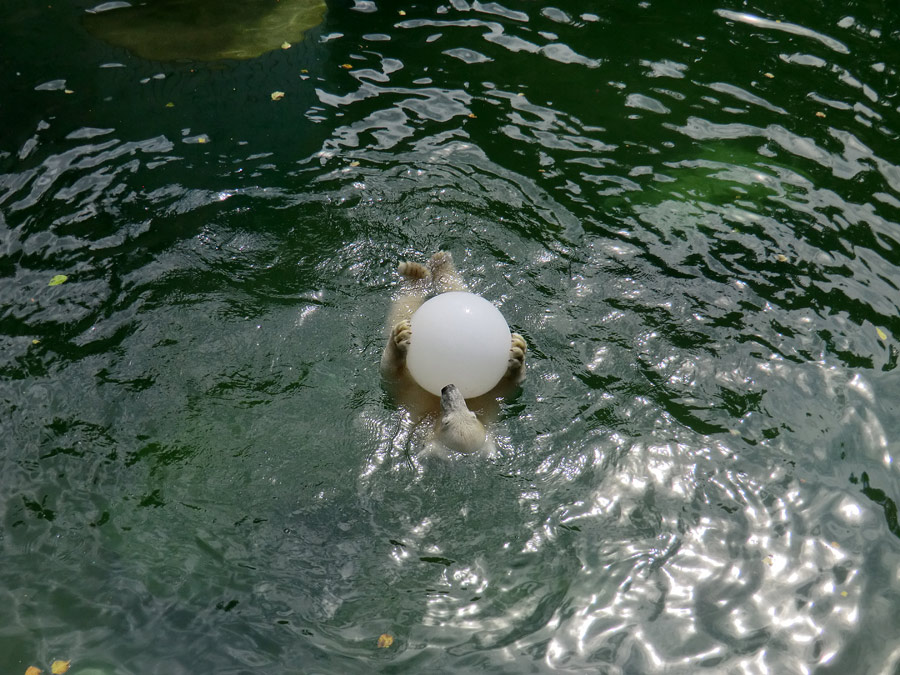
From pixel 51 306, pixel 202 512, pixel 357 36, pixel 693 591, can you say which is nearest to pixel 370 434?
pixel 202 512

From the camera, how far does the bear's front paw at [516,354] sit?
539cm

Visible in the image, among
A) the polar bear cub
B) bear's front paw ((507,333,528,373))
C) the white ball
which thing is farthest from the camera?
bear's front paw ((507,333,528,373))

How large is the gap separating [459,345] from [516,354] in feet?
1.77

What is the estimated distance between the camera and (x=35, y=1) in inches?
430

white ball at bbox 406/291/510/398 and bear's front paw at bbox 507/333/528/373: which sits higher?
white ball at bbox 406/291/510/398

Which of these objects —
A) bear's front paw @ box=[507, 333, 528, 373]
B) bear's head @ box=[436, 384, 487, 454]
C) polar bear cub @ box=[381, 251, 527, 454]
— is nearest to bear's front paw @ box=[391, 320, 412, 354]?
polar bear cub @ box=[381, 251, 527, 454]

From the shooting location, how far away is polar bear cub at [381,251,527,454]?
5.18 metres

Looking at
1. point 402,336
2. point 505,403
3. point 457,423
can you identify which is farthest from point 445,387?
point 505,403

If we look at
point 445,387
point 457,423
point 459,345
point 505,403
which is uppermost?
point 459,345

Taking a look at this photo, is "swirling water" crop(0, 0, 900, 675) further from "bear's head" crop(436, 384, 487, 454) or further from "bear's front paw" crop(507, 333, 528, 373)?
"bear's front paw" crop(507, 333, 528, 373)

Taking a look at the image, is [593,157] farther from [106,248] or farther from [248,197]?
[106,248]

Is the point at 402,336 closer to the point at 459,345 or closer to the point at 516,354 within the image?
the point at 459,345

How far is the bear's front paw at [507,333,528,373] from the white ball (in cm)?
8

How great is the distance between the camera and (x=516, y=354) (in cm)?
539
